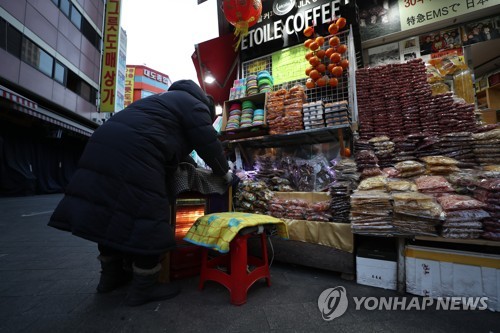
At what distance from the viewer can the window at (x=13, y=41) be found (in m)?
9.38

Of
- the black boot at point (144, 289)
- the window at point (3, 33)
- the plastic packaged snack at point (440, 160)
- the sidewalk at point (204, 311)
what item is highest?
the window at point (3, 33)

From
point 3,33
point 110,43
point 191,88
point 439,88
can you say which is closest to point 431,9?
point 439,88

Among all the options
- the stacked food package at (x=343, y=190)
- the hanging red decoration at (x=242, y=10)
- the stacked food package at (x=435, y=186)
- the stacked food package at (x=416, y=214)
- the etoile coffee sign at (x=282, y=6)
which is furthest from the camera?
the etoile coffee sign at (x=282, y=6)

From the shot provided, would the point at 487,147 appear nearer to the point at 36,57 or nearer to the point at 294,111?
the point at 294,111

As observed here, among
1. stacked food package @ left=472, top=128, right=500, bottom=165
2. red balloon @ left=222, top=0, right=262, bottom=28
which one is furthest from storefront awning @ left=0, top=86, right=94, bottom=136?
stacked food package @ left=472, top=128, right=500, bottom=165

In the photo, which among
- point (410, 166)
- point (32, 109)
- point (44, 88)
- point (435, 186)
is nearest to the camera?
point (435, 186)

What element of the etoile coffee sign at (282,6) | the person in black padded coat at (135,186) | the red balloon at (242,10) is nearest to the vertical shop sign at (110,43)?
the etoile coffee sign at (282,6)

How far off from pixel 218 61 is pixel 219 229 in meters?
4.86

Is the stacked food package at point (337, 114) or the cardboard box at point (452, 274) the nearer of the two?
the cardboard box at point (452, 274)

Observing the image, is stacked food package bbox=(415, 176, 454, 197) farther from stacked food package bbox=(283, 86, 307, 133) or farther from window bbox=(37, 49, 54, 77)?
window bbox=(37, 49, 54, 77)

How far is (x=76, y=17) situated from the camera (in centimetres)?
1423

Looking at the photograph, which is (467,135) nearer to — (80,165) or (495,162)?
(495,162)

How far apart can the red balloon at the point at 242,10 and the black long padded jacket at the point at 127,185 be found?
2864mm

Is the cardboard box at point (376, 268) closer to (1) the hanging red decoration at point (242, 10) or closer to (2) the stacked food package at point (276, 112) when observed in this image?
(2) the stacked food package at point (276, 112)
